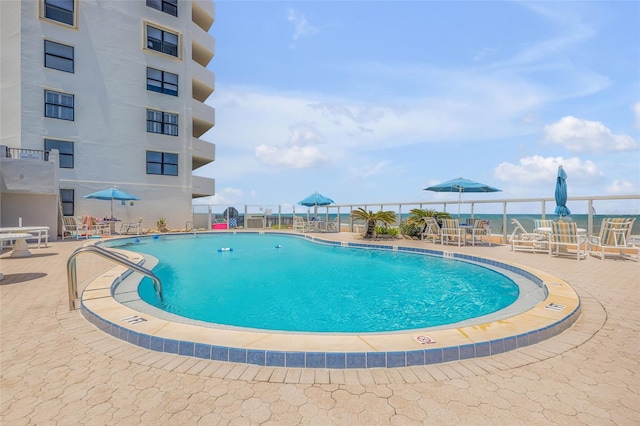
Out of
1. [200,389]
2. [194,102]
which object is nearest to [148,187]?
[194,102]

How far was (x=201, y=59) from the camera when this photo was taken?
21688 millimetres

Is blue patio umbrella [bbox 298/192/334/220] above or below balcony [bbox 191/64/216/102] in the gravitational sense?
below

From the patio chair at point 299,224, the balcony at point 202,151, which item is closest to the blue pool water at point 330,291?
the patio chair at point 299,224

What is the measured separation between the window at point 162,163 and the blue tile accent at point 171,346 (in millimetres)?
16934

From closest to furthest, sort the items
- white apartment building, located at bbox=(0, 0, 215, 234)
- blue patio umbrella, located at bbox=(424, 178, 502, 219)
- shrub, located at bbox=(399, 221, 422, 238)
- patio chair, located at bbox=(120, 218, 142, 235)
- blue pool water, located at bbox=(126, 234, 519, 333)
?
blue pool water, located at bbox=(126, 234, 519, 333) → blue patio umbrella, located at bbox=(424, 178, 502, 219) → shrub, located at bbox=(399, 221, 422, 238) → white apartment building, located at bbox=(0, 0, 215, 234) → patio chair, located at bbox=(120, 218, 142, 235)

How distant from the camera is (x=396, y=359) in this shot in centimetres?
252

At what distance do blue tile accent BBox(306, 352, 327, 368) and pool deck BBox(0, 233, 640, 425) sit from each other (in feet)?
0.23

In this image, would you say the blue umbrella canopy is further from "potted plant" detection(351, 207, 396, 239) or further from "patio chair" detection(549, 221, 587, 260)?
"patio chair" detection(549, 221, 587, 260)

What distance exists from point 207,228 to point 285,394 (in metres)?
19.1

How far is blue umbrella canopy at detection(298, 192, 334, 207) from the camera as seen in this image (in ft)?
59.0

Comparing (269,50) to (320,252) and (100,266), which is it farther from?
(100,266)

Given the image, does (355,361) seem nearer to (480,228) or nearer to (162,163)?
(480,228)

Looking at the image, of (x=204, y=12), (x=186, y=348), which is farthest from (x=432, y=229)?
(x=204, y=12)

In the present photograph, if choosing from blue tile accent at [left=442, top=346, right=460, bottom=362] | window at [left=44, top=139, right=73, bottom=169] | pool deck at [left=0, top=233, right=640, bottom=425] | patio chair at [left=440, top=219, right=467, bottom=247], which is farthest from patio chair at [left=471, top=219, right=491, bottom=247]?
window at [left=44, top=139, right=73, bottom=169]
